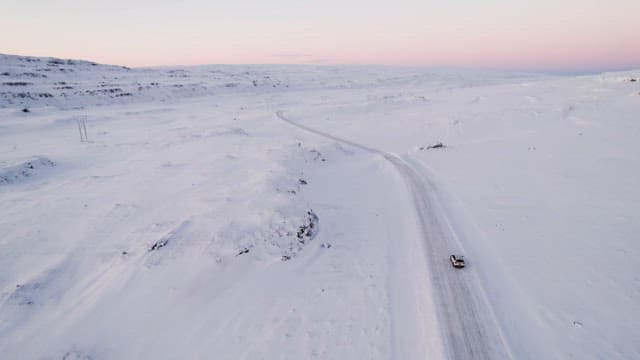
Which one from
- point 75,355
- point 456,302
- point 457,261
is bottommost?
point 75,355

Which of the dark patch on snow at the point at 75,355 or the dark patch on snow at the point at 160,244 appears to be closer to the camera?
the dark patch on snow at the point at 75,355

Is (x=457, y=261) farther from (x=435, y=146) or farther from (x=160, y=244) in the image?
(x=435, y=146)

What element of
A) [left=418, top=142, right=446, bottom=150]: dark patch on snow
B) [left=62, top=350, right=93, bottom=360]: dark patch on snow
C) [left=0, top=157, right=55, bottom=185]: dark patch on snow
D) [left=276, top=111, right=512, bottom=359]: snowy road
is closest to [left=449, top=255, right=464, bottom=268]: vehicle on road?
[left=276, top=111, right=512, bottom=359]: snowy road

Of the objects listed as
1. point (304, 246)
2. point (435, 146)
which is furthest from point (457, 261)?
point (435, 146)

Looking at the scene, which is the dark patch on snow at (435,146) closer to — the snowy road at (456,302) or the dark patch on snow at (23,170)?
the snowy road at (456,302)

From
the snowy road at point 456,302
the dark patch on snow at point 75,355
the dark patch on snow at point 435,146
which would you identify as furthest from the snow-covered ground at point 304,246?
the dark patch on snow at point 435,146

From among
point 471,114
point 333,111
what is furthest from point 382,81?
point 471,114
